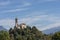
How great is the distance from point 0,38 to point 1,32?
8203 mm

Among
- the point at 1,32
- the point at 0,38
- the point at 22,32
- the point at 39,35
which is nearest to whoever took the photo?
the point at 0,38

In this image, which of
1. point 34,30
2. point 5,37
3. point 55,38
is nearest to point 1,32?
point 5,37

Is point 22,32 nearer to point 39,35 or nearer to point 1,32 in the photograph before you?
point 39,35

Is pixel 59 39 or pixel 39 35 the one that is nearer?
pixel 59 39

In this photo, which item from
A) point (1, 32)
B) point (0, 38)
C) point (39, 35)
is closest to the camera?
point (0, 38)

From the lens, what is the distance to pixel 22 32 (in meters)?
152

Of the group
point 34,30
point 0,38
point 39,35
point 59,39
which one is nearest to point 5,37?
point 0,38

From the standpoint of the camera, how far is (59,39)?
96750mm

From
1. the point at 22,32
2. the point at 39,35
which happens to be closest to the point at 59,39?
the point at 39,35

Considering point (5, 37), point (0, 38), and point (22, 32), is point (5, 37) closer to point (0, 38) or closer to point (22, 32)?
point (0, 38)

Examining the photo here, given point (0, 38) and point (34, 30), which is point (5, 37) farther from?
point (34, 30)

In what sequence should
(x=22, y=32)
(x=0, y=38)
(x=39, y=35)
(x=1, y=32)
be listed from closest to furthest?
(x=0, y=38) < (x=1, y=32) < (x=39, y=35) < (x=22, y=32)

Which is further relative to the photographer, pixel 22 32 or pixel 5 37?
pixel 22 32

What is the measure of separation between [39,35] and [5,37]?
176 feet
